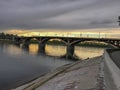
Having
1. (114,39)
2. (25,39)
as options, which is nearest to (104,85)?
(114,39)

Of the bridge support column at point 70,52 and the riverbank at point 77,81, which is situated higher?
the riverbank at point 77,81

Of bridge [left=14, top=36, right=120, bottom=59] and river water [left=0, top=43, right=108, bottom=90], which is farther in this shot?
bridge [left=14, top=36, right=120, bottom=59]

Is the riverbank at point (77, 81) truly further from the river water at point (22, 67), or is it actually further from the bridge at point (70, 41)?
the bridge at point (70, 41)

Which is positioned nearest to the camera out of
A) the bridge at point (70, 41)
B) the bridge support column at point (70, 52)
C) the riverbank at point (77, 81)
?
the riverbank at point (77, 81)

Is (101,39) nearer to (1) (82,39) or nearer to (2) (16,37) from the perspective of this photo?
(1) (82,39)

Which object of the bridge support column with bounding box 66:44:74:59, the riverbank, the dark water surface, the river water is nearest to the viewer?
the riverbank

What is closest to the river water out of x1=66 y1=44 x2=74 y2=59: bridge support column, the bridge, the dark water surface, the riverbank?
the dark water surface

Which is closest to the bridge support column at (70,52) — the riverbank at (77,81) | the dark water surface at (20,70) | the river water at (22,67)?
the river water at (22,67)

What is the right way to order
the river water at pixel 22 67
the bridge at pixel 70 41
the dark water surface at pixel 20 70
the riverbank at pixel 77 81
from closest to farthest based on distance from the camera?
the riverbank at pixel 77 81 < the dark water surface at pixel 20 70 < the river water at pixel 22 67 < the bridge at pixel 70 41

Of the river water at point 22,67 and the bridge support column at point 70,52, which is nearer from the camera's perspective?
the river water at point 22,67

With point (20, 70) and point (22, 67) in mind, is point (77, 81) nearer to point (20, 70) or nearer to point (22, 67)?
point (20, 70)

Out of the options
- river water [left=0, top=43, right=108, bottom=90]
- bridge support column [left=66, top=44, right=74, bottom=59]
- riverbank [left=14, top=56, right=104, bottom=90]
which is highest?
riverbank [left=14, top=56, right=104, bottom=90]

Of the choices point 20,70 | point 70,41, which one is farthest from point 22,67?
point 70,41

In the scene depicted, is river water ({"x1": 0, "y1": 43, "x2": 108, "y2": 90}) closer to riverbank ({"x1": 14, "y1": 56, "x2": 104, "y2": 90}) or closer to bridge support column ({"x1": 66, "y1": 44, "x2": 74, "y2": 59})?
riverbank ({"x1": 14, "y1": 56, "x2": 104, "y2": 90})
